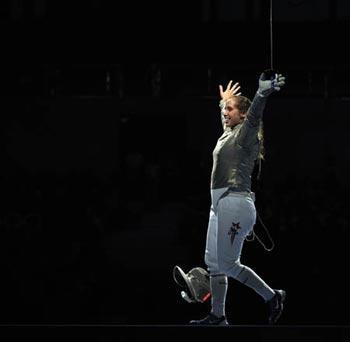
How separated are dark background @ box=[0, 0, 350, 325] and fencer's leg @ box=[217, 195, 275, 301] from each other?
3.00 m

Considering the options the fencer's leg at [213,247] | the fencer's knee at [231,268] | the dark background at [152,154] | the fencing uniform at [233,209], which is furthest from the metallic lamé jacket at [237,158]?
the dark background at [152,154]

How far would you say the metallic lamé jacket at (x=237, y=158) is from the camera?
15.8 ft

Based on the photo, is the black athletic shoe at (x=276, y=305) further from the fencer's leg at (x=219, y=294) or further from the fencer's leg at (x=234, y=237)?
the fencer's leg at (x=219, y=294)

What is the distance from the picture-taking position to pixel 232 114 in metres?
4.98

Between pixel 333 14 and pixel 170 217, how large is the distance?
3.68 m

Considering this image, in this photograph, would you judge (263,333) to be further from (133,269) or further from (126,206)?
(126,206)

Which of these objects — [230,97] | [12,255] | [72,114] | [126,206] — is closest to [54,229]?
[12,255]

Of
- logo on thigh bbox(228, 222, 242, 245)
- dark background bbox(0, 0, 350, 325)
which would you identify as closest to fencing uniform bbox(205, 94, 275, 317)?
logo on thigh bbox(228, 222, 242, 245)

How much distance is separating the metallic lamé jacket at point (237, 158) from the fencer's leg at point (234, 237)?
0.32 ft

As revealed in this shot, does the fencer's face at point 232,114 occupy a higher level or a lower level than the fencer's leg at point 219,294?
higher

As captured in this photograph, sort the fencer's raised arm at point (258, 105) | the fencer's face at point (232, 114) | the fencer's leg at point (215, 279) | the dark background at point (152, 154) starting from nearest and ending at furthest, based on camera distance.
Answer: the fencer's raised arm at point (258, 105) → the fencer's leg at point (215, 279) → the fencer's face at point (232, 114) → the dark background at point (152, 154)

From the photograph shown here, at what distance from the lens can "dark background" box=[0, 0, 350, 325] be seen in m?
8.07

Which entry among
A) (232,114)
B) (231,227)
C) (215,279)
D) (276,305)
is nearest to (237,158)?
(232,114)

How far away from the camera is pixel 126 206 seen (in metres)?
9.92
